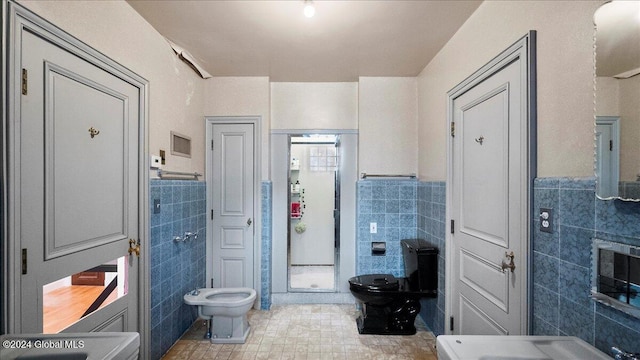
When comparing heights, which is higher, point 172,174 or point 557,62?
point 557,62

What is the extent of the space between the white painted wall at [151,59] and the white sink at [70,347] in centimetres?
125

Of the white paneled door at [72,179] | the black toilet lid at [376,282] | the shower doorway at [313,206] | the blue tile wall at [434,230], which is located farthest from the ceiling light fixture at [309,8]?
the shower doorway at [313,206]

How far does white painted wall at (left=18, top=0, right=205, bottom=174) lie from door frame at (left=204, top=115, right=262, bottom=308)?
89mm

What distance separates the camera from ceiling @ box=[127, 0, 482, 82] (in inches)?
67.5

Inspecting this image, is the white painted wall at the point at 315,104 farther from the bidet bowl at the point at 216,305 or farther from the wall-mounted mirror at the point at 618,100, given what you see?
the wall-mounted mirror at the point at 618,100

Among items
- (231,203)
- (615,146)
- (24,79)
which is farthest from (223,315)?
(615,146)

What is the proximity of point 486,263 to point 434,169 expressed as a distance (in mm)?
974

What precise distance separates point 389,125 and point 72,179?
2564mm

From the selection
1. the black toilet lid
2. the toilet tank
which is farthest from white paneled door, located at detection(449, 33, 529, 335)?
the black toilet lid

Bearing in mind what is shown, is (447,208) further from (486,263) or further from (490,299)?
(490,299)

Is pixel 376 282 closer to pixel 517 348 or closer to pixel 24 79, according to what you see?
pixel 517 348

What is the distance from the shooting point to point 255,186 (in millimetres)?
2824

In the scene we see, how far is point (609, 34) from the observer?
0.92 metres

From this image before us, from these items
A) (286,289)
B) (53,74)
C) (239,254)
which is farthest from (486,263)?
(53,74)
